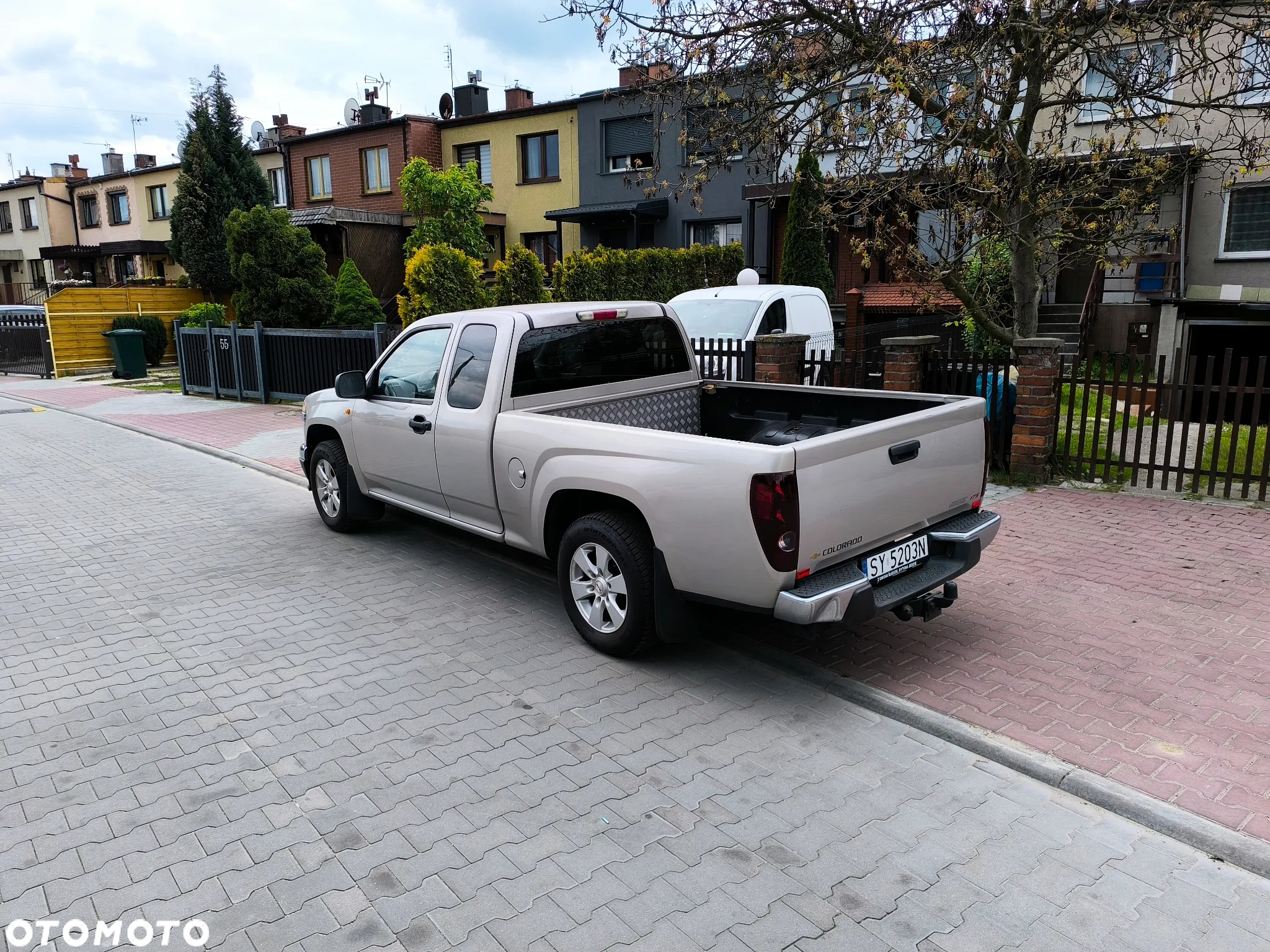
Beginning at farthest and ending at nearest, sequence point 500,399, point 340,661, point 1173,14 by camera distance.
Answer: point 1173,14
point 500,399
point 340,661

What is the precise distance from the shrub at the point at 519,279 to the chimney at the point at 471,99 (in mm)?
19122

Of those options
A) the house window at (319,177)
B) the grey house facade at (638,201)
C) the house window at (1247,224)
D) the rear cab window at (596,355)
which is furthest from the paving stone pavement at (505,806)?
the house window at (319,177)

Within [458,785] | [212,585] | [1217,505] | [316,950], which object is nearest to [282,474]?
[212,585]

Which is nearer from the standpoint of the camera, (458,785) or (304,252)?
(458,785)

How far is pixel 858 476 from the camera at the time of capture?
427 centimetres

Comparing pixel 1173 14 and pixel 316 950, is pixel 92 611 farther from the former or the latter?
pixel 1173 14

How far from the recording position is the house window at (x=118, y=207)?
136ft

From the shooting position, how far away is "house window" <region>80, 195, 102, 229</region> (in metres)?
42.8

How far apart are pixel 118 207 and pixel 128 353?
84.4 feet

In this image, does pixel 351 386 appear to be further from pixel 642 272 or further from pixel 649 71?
pixel 642 272

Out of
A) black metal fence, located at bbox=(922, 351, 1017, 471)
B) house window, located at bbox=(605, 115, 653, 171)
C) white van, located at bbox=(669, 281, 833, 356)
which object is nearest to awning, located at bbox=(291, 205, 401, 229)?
house window, located at bbox=(605, 115, 653, 171)

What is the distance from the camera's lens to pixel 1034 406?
28.1ft

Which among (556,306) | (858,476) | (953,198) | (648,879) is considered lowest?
(648,879)

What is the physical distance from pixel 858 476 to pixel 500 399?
2.36 metres
